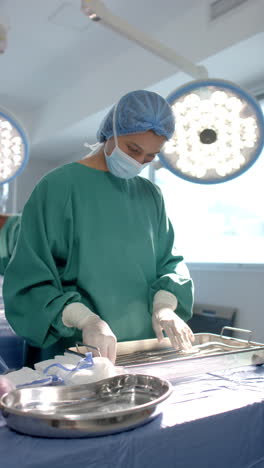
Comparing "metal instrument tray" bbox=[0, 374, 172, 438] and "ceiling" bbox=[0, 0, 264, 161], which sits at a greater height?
"ceiling" bbox=[0, 0, 264, 161]

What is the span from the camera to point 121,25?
1820mm

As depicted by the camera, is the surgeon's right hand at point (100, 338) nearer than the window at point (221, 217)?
Yes

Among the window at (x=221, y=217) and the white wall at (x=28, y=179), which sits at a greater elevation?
the white wall at (x=28, y=179)

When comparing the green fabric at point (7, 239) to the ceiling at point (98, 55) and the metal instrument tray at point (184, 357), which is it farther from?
the metal instrument tray at point (184, 357)

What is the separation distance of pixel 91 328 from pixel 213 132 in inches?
36.2

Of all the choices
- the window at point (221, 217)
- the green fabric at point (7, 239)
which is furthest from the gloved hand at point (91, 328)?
the window at point (221, 217)

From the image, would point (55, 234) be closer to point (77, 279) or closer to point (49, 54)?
point (77, 279)

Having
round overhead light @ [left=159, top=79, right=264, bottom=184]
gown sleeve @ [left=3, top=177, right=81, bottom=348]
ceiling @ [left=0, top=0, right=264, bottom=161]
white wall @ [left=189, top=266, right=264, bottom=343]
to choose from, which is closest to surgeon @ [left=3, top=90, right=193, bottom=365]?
gown sleeve @ [left=3, top=177, right=81, bottom=348]

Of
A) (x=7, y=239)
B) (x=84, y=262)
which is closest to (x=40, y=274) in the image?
(x=84, y=262)

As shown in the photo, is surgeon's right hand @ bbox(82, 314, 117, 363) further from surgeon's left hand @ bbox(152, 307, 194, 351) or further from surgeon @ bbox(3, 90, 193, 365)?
surgeon's left hand @ bbox(152, 307, 194, 351)

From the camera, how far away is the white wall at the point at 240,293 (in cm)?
335

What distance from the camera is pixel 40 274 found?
1.22 m

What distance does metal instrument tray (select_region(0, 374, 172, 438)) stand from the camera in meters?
0.65

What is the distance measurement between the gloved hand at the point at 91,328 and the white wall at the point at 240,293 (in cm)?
244
